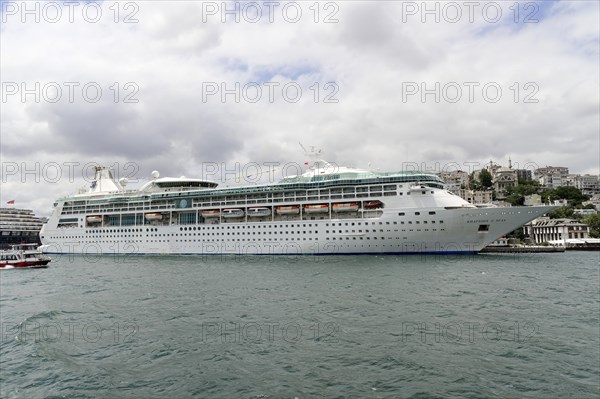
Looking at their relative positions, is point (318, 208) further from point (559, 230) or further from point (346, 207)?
point (559, 230)

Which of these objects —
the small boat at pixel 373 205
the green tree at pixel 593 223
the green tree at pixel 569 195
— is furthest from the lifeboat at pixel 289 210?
the green tree at pixel 569 195

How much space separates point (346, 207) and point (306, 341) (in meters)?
32.6

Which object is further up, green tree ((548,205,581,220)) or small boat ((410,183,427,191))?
small boat ((410,183,427,191))

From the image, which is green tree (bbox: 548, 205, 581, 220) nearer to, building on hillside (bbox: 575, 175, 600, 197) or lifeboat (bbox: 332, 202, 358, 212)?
building on hillside (bbox: 575, 175, 600, 197)

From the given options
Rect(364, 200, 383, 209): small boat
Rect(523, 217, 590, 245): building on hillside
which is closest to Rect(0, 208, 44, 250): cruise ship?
Rect(364, 200, 383, 209): small boat

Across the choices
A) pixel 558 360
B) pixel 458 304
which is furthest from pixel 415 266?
pixel 558 360

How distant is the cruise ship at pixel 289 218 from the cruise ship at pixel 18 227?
200 feet

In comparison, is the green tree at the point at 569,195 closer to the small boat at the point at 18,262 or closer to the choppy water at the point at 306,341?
the choppy water at the point at 306,341

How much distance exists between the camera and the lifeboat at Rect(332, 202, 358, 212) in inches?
1769

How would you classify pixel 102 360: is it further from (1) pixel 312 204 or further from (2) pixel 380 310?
(1) pixel 312 204

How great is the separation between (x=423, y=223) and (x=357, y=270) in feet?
45.5

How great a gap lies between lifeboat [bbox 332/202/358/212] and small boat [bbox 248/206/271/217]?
28.8ft

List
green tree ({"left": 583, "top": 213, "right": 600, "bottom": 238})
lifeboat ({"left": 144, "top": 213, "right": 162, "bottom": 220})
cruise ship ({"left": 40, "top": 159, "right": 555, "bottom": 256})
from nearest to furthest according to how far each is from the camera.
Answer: cruise ship ({"left": 40, "top": 159, "right": 555, "bottom": 256}), lifeboat ({"left": 144, "top": 213, "right": 162, "bottom": 220}), green tree ({"left": 583, "top": 213, "right": 600, "bottom": 238})

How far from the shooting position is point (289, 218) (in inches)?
1930
